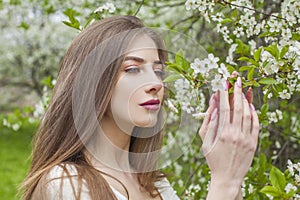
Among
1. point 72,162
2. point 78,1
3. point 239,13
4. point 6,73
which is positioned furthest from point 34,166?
point 6,73

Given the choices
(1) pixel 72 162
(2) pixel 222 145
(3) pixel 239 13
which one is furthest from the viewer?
(3) pixel 239 13

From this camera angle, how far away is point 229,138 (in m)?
1.20

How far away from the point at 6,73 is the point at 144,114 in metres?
9.34

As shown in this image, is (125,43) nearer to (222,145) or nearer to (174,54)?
(174,54)

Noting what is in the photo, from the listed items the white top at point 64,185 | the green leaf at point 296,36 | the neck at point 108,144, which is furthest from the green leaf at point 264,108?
the white top at point 64,185

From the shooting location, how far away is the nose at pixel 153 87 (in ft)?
4.26

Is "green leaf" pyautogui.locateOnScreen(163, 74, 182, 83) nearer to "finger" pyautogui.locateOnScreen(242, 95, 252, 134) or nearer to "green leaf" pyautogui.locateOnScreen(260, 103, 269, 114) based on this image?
"finger" pyautogui.locateOnScreen(242, 95, 252, 134)

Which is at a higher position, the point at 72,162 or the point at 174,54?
the point at 174,54

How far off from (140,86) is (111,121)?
0.66 ft

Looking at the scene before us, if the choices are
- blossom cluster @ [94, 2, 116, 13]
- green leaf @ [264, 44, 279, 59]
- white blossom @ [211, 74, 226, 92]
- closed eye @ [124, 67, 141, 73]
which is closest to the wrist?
white blossom @ [211, 74, 226, 92]

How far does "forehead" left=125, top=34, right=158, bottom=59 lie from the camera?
1350mm

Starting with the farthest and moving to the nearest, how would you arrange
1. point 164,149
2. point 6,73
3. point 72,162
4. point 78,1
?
point 6,73 → point 78,1 → point 164,149 → point 72,162

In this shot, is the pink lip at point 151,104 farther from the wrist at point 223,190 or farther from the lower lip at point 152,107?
the wrist at point 223,190

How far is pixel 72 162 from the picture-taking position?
143cm
